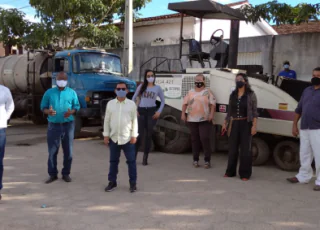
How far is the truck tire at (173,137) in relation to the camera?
805cm

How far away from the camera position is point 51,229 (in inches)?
158

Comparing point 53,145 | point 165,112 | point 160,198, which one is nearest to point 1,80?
point 165,112

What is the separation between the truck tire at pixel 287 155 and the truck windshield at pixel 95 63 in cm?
565

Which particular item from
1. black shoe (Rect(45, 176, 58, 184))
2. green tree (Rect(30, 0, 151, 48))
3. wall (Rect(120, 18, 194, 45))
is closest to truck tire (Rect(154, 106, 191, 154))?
black shoe (Rect(45, 176, 58, 184))

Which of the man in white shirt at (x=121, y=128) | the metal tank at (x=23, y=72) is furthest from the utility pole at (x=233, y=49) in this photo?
the metal tank at (x=23, y=72)

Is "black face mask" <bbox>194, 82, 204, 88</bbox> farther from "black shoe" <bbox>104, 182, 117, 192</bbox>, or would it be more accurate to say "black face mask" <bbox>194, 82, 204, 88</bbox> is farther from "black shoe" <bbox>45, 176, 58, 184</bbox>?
"black shoe" <bbox>45, 176, 58, 184</bbox>

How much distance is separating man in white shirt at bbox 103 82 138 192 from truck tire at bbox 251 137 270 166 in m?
2.76

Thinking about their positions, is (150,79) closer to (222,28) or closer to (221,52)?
(221,52)

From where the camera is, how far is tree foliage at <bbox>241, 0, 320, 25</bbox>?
9.45 meters

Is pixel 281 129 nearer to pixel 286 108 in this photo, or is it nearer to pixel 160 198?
pixel 286 108

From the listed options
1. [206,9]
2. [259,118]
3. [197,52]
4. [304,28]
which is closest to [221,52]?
[197,52]

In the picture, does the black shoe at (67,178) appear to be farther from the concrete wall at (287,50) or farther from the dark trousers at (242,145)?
the concrete wall at (287,50)

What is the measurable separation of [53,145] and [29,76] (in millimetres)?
7950

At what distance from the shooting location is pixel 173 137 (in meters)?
8.23
